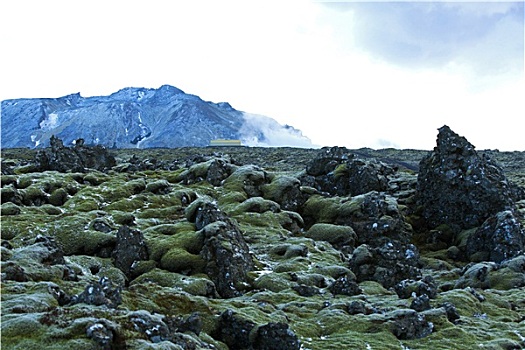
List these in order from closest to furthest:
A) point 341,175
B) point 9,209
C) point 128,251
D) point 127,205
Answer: point 128,251
point 9,209
point 127,205
point 341,175

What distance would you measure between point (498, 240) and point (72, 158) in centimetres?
6406

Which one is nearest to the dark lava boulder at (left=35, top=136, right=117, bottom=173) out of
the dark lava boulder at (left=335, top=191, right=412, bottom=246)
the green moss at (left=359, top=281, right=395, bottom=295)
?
the dark lava boulder at (left=335, top=191, right=412, bottom=246)

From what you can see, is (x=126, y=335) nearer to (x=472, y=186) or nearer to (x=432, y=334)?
(x=432, y=334)

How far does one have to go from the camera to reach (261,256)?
50.0m

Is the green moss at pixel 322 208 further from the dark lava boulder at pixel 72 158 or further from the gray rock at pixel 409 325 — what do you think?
the dark lava boulder at pixel 72 158

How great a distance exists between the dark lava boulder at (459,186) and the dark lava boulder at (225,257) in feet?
115

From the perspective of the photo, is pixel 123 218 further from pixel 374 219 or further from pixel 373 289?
pixel 374 219

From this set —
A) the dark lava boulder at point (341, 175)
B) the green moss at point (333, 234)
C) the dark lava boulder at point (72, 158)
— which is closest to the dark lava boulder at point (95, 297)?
the green moss at point (333, 234)

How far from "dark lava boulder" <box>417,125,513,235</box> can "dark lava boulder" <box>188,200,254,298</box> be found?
34.9 m

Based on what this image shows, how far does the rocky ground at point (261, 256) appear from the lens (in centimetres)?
2356

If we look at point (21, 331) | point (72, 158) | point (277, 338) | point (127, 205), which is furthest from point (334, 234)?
point (72, 158)

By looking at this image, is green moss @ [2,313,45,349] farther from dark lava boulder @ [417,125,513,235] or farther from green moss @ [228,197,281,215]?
dark lava boulder @ [417,125,513,235]

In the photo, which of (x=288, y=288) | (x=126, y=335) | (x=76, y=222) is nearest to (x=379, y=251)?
(x=288, y=288)

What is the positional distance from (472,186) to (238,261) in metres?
38.1
